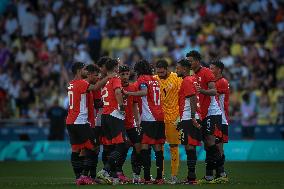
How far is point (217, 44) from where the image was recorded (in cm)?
3688

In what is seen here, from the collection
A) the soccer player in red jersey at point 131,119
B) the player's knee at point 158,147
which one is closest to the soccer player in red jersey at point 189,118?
the player's knee at point 158,147

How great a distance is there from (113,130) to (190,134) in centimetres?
168

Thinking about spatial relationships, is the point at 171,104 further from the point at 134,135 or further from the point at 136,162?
the point at 136,162

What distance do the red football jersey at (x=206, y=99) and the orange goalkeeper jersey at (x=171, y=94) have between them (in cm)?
76

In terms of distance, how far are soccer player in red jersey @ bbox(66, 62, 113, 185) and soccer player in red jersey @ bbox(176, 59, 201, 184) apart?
1.89 meters

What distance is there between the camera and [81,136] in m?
20.5

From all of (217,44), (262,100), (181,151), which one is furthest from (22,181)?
(217,44)

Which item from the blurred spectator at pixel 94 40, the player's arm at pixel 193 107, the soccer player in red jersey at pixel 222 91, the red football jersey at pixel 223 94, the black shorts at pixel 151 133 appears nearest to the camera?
the player's arm at pixel 193 107

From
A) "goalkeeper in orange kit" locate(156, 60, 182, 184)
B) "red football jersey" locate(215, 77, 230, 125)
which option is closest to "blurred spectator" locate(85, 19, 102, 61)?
"red football jersey" locate(215, 77, 230, 125)

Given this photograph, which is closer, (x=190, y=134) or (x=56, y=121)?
(x=190, y=134)

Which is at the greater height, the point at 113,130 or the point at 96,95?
the point at 96,95

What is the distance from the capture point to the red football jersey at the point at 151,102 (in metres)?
20.8

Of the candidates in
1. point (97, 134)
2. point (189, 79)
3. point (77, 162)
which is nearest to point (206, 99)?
point (189, 79)

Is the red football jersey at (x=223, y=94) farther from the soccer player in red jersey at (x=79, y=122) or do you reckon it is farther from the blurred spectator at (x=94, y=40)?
the blurred spectator at (x=94, y=40)
